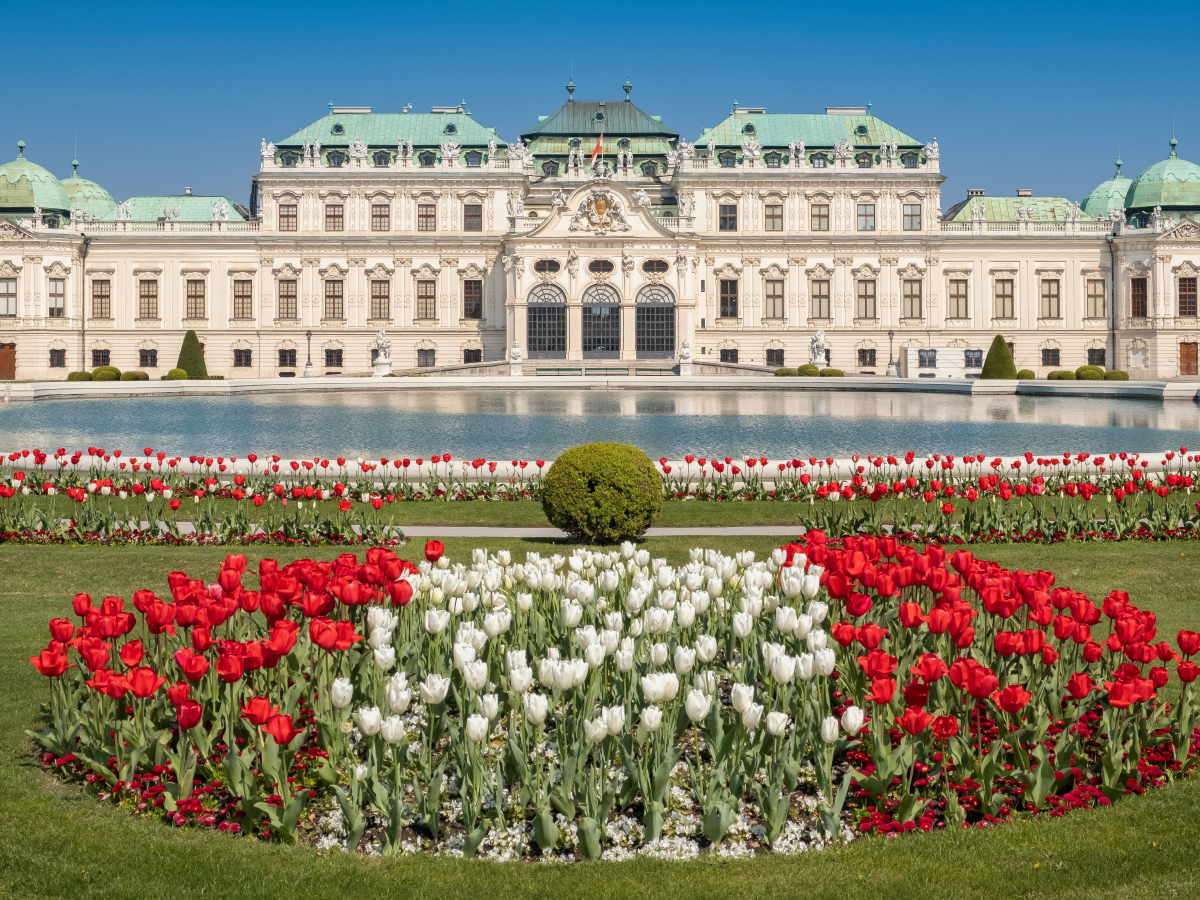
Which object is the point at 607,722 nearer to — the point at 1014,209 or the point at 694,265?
the point at 694,265

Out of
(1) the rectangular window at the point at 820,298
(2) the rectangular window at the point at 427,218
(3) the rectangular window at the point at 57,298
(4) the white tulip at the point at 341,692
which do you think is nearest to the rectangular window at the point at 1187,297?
(1) the rectangular window at the point at 820,298

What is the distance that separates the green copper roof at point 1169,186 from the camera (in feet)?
226

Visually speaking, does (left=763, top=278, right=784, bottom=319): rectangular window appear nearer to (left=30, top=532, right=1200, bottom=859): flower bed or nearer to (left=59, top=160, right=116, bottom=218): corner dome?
(left=59, top=160, right=116, bottom=218): corner dome

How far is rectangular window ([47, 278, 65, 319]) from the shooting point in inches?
2653

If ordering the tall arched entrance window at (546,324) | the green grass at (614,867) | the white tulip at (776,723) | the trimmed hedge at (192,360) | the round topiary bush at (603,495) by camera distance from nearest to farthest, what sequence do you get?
the green grass at (614,867) < the white tulip at (776,723) < the round topiary bush at (603,495) < the trimmed hedge at (192,360) < the tall arched entrance window at (546,324)

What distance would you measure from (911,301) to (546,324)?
69.7ft

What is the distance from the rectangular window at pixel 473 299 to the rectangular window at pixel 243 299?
1221 centimetres

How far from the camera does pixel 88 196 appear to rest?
72875mm

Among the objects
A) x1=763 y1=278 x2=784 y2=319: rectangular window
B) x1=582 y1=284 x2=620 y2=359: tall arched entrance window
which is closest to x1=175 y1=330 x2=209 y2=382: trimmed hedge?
x1=582 y1=284 x2=620 y2=359: tall arched entrance window

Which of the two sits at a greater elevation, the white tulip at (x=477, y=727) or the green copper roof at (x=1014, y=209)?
the green copper roof at (x=1014, y=209)

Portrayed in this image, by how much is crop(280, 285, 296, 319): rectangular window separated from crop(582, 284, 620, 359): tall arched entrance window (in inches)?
665

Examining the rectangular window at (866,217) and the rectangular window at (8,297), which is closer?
the rectangular window at (8,297)

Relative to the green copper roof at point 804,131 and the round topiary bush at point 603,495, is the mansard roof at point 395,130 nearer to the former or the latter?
the green copper roof at point 804,131

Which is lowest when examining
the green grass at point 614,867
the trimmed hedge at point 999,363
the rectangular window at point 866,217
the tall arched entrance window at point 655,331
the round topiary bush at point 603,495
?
the green grass at point 614,867
